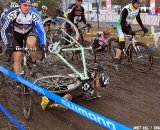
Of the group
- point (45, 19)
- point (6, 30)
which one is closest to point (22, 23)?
point (6, 30)

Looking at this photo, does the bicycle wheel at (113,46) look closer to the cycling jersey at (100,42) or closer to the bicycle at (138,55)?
the bicycle at (138,55)

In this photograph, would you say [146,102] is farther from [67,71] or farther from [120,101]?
[67,71]

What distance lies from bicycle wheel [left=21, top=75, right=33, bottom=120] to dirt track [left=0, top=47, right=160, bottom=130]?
12 cm

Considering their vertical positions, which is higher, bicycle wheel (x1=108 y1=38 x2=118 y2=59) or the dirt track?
bicycle wheel (x1=108 y1=38 x2=118 y2=59)

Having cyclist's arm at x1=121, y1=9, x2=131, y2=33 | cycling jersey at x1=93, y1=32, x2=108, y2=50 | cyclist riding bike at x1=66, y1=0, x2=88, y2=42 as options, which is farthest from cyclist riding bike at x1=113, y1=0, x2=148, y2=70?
cycling jersey at x1=93, y1=32, x2=108, y2=50

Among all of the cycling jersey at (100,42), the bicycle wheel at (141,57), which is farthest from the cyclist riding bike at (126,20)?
the cycling jersey at (100,42)

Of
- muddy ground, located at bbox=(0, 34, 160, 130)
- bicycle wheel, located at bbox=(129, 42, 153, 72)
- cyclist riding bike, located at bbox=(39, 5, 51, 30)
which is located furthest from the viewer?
cyclist riding bike, located at bbox=(39, 5, 51, 30)

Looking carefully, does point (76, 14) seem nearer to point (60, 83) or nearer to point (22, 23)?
point (22, 23)

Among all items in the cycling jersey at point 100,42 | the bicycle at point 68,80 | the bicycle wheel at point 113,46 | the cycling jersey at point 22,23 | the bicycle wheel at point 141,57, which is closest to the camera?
the bicycle at point 68,80

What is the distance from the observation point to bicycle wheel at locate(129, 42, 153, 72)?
8.77 m

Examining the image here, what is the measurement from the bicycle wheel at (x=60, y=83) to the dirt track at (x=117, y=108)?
1.36 feet

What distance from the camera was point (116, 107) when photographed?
20.0 ft

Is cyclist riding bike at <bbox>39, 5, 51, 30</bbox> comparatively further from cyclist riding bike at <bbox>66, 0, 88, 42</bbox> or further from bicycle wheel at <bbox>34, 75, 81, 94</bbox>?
bicycle wheel at <bbox>34, 75, 81, 94</bbox>

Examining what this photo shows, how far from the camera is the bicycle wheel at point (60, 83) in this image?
610 cm
